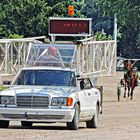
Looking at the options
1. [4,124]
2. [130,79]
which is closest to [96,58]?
[130,79]

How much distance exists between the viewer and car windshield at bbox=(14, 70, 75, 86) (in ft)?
80.6

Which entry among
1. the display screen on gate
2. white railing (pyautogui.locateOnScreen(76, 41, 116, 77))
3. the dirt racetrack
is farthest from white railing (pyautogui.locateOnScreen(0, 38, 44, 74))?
the dirt racetrack

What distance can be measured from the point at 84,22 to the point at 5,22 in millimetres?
37788

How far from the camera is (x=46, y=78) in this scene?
81.2 feet

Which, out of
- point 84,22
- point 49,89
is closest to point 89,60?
point 84,22

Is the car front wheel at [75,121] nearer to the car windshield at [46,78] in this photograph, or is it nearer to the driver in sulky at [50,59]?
the car windshield at [46,78]

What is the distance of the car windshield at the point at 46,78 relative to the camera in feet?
80.6

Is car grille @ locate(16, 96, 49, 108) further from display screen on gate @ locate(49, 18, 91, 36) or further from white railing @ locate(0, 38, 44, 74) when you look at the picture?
display screen on gate @ locate(49, 18, 91, 36)

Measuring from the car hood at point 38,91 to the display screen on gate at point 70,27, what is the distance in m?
13.9

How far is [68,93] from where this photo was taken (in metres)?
23.4

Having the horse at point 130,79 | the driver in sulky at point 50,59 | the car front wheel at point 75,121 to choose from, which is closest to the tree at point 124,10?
the horse at point 130,79

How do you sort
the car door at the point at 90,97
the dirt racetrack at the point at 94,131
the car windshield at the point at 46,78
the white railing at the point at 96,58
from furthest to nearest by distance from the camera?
the white railing at the point at 96,58 < the car door at the point at 90,97 < the car windshield at the point at 46,78 < the dirt racetrack at the point at 94,131

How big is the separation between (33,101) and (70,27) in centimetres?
1560

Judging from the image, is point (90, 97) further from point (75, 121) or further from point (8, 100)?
point (8, 100)
